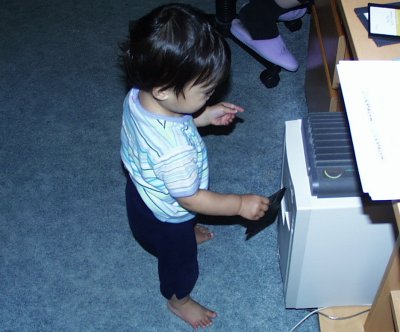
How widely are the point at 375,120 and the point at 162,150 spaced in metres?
0.35

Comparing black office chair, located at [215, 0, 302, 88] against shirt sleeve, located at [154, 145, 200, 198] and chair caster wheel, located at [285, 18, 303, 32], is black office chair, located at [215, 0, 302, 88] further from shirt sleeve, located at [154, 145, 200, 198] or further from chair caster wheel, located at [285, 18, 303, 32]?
shirt sleeve, located at [154, 145, 200, 198]

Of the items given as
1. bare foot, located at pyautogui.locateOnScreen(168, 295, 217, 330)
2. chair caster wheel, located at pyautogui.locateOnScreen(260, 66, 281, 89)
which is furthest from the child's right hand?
chair caster wheel, located at pyautogui.locateOnScreen(260, 66, 281, 89)

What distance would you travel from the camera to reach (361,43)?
1037 mm

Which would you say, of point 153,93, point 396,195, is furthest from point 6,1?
point 396,195

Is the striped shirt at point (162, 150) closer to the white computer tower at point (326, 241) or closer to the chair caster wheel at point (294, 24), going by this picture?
the white computer tower at point (326, 241)

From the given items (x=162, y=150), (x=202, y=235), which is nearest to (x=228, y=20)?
(x=202, y=235)

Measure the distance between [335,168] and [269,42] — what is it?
100cm

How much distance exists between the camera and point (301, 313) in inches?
55.4

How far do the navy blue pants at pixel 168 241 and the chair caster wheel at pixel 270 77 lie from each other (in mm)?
827

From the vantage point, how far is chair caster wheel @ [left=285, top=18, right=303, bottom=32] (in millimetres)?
2107

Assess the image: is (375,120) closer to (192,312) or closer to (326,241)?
(326,241)

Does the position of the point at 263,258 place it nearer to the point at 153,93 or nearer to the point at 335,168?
the point at 335,168

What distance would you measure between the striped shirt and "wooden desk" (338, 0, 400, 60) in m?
0.33

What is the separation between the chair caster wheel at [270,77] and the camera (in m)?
1.92
